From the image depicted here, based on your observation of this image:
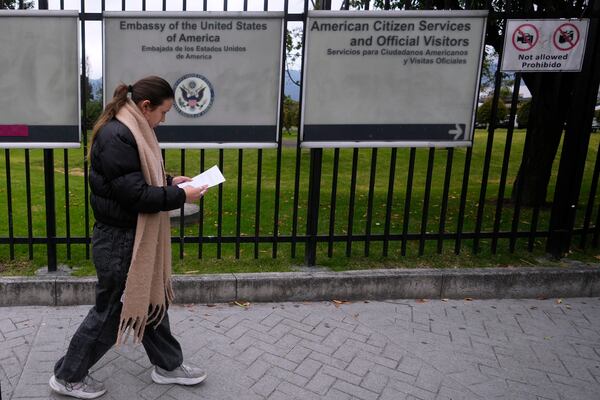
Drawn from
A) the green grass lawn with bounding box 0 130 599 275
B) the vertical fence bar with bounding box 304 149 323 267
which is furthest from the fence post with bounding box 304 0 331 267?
the green grass lawn with bounding box 0 130 599 275

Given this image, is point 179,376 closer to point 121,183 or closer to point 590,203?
point 121,183

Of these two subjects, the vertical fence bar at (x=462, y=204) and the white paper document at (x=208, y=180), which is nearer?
the white paper document at (x=208, y=180)

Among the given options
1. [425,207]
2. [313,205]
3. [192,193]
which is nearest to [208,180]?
[192,193]

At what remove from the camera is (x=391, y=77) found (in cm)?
448

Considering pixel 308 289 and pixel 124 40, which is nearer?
pixel 124 40

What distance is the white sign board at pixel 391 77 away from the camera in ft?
14.3

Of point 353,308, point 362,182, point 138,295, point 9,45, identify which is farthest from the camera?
point 362,182

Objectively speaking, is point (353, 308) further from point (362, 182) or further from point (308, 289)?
point (362, 182)

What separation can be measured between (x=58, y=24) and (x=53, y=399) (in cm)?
270

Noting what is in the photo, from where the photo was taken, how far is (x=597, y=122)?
20.3 m

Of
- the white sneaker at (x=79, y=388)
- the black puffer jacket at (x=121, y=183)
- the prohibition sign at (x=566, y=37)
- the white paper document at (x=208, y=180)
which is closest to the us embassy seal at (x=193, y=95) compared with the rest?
the white paper document at (x=208, y=180)

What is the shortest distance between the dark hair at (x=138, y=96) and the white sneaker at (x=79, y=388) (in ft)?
4.41

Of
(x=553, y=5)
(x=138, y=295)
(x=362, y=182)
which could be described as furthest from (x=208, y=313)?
(x=362, y=182)

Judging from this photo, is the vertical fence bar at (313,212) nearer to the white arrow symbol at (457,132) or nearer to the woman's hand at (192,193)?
the white arrow symbol at (457,132)
